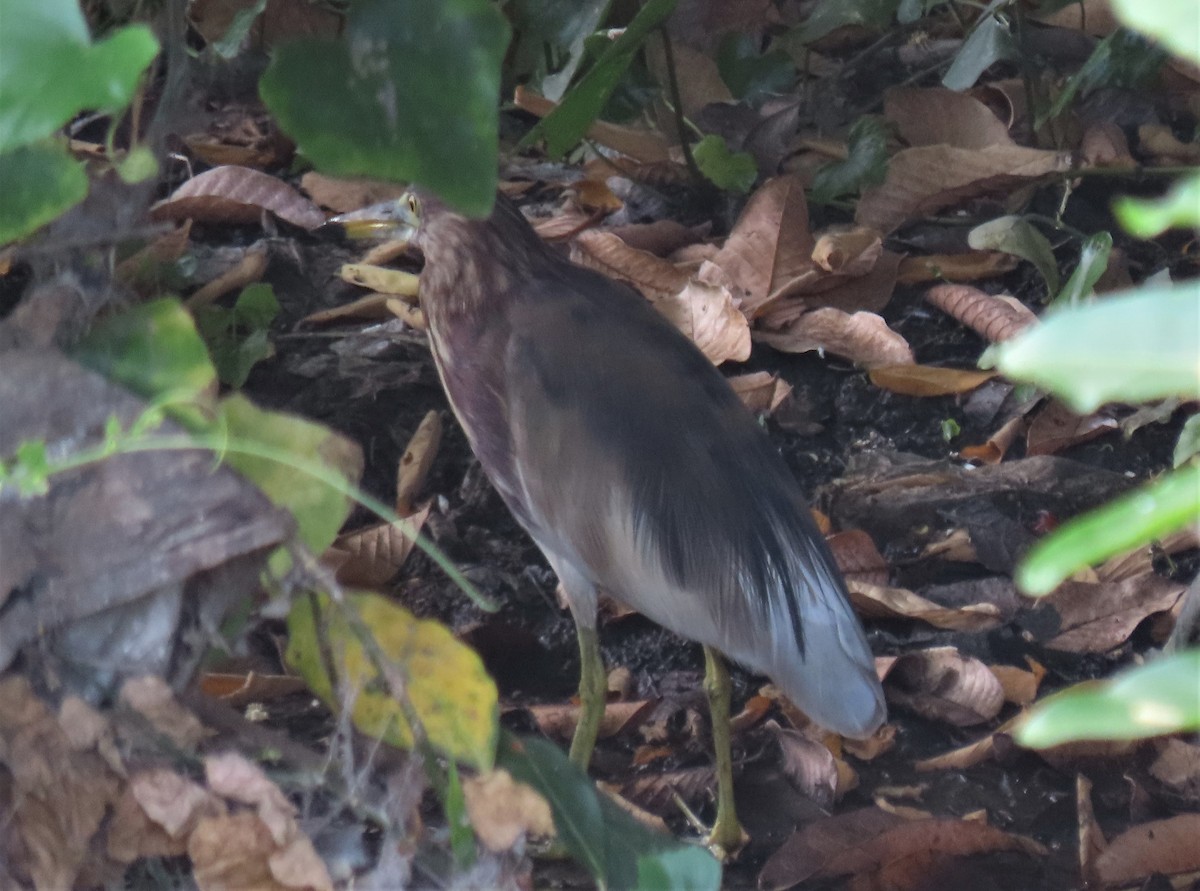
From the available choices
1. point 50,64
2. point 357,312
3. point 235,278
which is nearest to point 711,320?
point 357,312

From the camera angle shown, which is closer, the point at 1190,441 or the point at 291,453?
the point at 291,453

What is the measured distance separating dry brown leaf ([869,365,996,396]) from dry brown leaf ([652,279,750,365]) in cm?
30

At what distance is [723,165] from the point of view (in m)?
3.20

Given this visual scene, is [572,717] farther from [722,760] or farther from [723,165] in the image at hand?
[723,165]

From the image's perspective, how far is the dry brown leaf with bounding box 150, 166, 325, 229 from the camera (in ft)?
10.2

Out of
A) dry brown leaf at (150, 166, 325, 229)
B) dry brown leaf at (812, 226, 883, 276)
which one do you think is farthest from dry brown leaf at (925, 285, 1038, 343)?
dry brown leaf at (150, 166, 325, 229)

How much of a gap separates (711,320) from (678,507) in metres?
0.85

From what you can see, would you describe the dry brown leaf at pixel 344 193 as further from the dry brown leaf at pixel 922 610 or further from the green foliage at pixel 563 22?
the dry brown leaf at pixel 922 610

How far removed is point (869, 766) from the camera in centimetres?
215

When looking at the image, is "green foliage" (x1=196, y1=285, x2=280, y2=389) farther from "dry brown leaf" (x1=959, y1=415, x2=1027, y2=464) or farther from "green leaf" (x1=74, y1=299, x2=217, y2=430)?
"green leaf" (x1=74, y1=299, x2=217, y2=430)

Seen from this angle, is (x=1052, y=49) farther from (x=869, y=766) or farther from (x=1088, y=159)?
(x=869, y=766)

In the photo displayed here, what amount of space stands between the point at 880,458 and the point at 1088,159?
3.64 feet

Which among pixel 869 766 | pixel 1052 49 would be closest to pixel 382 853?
pixel 869 766

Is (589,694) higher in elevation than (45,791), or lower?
lower
